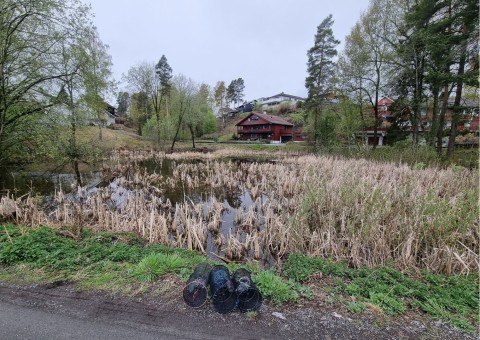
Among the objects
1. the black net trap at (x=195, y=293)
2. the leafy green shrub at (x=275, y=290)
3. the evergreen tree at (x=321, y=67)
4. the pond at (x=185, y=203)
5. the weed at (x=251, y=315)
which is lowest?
the pond at (x=185, y=203)

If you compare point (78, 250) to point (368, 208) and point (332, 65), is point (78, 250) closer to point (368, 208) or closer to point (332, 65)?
point (368, 208)

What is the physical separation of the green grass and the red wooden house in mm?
48064

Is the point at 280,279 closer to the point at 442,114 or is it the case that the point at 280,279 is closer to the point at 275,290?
the point at 275,290

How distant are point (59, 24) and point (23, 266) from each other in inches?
452

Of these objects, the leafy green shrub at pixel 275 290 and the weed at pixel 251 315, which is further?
the leafy green shrub at pixel 275 290

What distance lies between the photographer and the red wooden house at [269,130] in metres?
53.0

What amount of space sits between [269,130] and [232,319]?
52562 millimetres

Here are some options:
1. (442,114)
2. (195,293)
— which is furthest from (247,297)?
(442,114)

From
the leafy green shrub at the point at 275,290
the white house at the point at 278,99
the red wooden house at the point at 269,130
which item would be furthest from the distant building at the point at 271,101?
the leafy green shrub at the point at 275,290

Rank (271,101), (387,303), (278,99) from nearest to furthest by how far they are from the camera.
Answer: (387,303)
(278,99)
(271,101)

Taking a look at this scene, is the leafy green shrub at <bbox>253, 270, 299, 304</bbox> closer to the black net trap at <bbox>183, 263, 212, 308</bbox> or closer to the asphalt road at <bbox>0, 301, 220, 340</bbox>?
the black net trap at <bbox>183, 263, 212, 308</bbox>

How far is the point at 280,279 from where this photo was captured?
11.8 ft

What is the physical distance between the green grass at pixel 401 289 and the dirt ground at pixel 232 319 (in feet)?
0.67

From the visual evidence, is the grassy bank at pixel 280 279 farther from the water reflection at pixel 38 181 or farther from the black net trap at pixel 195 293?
the water reflection at pixel 38 181
